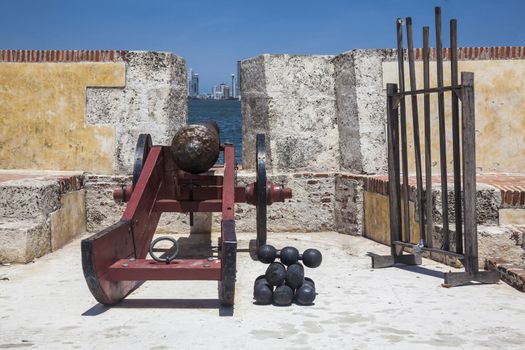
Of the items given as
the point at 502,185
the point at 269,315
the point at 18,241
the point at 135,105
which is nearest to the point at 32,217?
the point at 18,241

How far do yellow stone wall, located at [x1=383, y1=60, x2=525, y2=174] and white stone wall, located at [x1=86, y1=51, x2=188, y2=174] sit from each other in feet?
8.76

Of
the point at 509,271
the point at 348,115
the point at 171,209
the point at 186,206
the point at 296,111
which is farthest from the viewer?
the point at 296,111

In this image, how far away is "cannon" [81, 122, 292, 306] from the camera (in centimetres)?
404

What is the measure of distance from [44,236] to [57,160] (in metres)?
1.82

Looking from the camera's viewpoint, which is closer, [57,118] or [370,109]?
[370,109]

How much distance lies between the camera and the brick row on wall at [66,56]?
307 inches

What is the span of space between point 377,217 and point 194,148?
99.0 inches

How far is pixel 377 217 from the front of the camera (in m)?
6.99

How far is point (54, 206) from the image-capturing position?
651cm

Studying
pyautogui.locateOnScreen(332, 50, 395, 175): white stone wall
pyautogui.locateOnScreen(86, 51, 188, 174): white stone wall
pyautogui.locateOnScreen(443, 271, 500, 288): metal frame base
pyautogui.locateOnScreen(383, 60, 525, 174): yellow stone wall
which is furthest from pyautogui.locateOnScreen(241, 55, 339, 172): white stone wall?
pyautogui.locateOnScreen(443, 271, 500, 288): metal frame base

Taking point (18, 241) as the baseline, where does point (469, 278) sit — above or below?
below

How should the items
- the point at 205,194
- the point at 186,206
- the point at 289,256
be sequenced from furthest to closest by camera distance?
the point at 205,194 → the point at 186,206 → the point at 289,256

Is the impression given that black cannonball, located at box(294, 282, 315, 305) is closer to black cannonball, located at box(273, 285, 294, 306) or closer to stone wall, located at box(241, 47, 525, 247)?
black cannonball, located at box(273, 285, 294, 306)

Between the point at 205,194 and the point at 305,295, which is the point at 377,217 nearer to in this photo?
the point at 205,194
